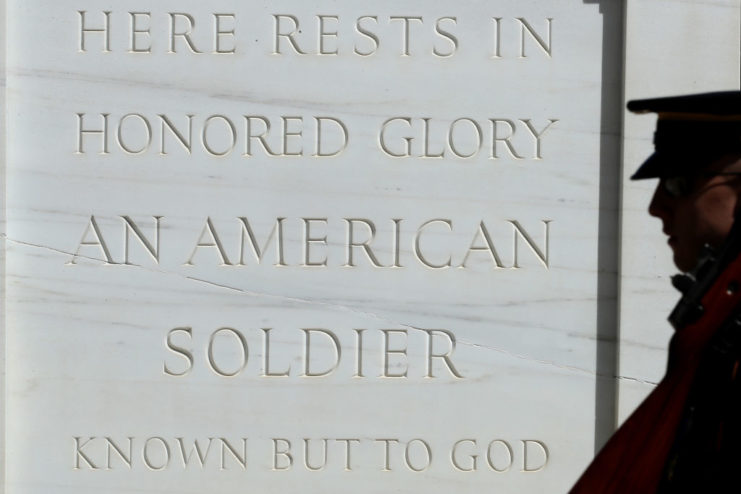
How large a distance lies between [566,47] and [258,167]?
4.65 ft

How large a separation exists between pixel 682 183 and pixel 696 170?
47mm

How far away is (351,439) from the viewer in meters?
5.99

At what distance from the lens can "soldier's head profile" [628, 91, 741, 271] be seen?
283 cm

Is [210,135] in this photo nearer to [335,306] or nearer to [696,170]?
[335,306]

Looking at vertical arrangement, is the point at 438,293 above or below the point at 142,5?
below

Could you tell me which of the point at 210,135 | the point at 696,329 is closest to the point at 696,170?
the point at 696,329

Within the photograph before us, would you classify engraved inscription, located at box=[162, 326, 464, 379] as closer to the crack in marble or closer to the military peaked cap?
the crack in marble

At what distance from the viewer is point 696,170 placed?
292cm

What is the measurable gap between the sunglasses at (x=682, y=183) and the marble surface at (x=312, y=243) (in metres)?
2.98

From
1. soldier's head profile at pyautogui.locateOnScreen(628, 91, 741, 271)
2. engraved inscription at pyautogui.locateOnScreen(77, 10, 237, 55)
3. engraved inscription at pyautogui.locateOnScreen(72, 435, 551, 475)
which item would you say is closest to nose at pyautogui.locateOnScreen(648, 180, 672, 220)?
soldier's head profile at pyautogui.locateOnScreen(628, 91, 741, 271)

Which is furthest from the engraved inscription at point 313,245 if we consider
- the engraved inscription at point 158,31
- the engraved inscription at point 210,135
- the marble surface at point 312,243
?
the engraved inscription at point 158,31

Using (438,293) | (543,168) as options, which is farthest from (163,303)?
(543,168)

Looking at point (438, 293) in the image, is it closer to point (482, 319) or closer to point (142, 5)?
point (482, 319)

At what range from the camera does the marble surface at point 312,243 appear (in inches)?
235
